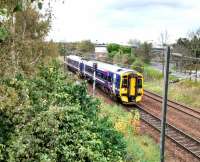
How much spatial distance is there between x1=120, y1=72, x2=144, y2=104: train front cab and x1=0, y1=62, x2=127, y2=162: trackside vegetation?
1704 cm

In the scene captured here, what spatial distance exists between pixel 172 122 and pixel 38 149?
15.9m

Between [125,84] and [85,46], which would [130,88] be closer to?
[125,84]

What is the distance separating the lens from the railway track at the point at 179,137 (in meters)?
Answer: 18.7

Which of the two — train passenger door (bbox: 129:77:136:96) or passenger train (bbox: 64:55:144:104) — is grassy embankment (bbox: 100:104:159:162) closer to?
passenger train (bbox: 64:55:144:104)

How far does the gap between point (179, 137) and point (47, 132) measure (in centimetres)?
1226

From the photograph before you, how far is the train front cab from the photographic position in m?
29.5

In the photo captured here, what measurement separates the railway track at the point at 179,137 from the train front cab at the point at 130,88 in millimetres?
3963

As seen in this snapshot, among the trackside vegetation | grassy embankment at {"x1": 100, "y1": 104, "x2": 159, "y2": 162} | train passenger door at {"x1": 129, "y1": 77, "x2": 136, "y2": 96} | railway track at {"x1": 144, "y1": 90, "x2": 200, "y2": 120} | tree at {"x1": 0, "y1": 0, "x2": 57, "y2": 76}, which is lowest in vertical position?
railway track at {"x1": 144, "y1": 90, "x2": 200, "y2": 120}

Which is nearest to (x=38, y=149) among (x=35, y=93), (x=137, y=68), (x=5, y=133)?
(x=5, y=133)

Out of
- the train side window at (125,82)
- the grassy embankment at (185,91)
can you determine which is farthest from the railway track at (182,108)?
the train side window at (125,82)

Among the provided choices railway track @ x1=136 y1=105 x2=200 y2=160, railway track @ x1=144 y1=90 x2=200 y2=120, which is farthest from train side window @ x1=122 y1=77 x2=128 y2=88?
railway track @ x1=136 y1=105 x2=200 y2=160

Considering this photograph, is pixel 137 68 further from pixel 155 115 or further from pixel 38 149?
pixel 38 149

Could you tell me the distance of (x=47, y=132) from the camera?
392 inches

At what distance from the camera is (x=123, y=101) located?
97.9 ft
